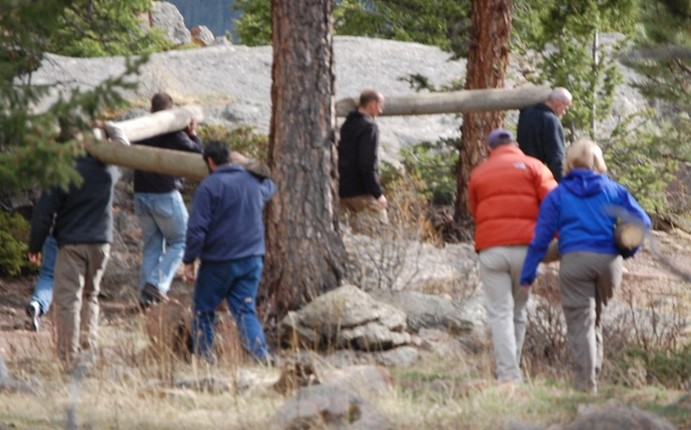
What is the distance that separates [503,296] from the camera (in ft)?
34.0

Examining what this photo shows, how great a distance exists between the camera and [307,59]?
42.4ft

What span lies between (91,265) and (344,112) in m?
4.26

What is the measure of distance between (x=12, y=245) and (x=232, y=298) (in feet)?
17.8

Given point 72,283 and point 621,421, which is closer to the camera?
point 621,421

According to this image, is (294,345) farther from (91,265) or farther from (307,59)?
(307,59)

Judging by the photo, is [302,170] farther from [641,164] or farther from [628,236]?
[641,164]

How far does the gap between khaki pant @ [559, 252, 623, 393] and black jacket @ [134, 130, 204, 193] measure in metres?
4.98

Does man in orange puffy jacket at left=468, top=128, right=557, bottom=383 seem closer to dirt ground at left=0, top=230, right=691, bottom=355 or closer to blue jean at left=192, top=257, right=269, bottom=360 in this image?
blue jean at left=192, top=257, right=269, bottom=360

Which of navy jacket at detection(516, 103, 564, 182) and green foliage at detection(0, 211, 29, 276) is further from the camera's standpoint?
green foliage at detection(0, 211, 29, 276)

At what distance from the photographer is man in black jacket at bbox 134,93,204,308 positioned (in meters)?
13.8

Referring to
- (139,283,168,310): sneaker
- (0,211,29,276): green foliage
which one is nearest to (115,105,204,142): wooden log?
(139,283,168,310): sneaker

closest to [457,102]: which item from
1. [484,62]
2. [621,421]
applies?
[484,62]

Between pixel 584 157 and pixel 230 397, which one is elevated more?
pixel 584 157

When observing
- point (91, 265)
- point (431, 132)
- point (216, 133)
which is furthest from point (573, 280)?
point (431, 132)
